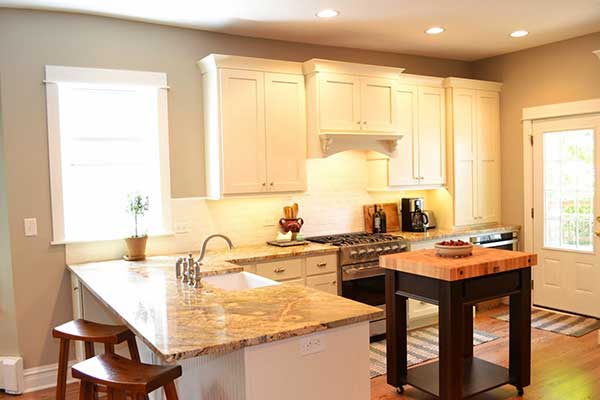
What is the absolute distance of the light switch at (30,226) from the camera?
3824 millimetres

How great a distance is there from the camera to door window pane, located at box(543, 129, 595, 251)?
520cm

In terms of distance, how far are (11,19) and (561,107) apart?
4.98 meters

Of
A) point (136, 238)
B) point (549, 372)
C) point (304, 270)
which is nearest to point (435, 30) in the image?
point (304, 270)

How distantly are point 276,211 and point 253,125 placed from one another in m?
0.90

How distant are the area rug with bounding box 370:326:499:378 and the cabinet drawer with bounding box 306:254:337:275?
780mm

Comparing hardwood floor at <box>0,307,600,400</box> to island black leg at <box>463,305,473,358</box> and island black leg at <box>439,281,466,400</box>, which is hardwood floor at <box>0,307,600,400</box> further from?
island black leg at <box>439,281,466,400</box>

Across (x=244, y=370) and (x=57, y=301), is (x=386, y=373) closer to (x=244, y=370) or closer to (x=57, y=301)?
(x=244, y=370)

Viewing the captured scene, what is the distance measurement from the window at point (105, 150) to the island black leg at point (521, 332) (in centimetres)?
272

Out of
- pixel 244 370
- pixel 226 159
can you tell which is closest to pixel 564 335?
pixel 226 159

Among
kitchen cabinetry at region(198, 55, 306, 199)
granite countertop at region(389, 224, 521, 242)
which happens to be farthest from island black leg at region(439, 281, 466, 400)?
kitchen cabinetry at region(198, 55, 306, 199)

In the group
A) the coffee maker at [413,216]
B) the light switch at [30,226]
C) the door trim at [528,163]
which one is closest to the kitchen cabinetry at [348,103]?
the coffee maker at [413,216]

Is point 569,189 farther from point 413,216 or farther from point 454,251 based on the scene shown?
point 454,251

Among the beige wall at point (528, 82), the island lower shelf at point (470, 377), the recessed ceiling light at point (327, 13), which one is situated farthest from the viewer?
the beige wall at point (528, 82)

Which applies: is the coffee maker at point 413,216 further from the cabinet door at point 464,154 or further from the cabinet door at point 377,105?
the cabinet door at point 377,105
